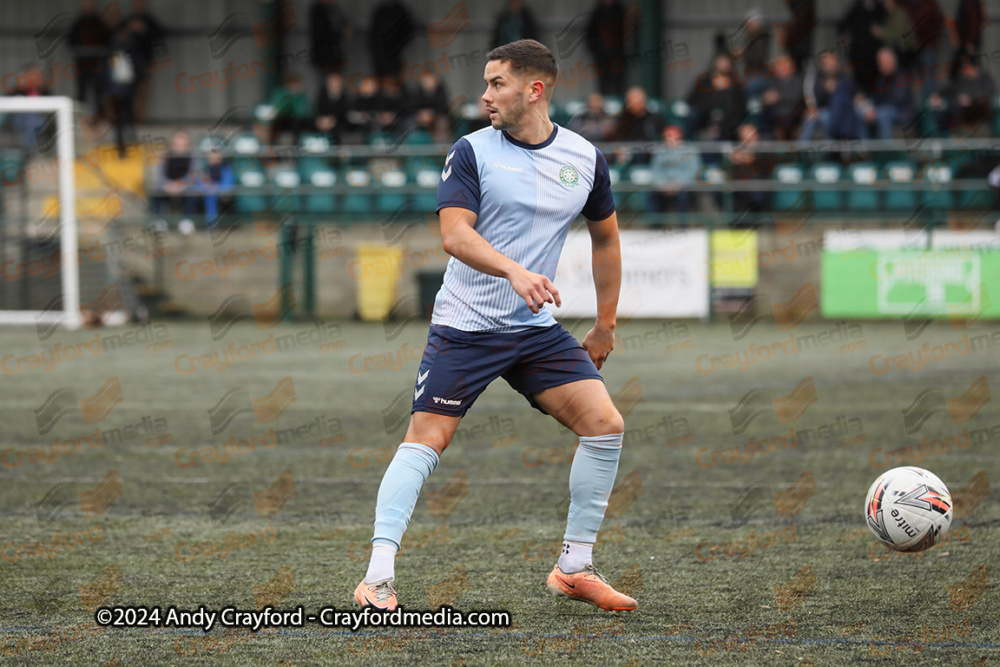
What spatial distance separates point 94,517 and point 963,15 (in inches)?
727

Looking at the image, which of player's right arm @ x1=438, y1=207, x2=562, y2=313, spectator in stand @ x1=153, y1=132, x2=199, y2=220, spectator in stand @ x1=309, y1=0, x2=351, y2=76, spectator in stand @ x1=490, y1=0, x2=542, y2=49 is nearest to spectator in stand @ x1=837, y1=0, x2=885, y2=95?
spectator in stand @ x1=490, y1=0, x2=542, y2=49

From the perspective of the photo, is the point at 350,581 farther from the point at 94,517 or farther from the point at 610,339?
→ the point at 94,517

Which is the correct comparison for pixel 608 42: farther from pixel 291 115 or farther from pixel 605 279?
pixel 605 279

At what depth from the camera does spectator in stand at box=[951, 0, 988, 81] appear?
20.7 metres

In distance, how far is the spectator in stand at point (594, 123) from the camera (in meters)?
19.0

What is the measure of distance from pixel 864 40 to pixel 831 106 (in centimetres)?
228

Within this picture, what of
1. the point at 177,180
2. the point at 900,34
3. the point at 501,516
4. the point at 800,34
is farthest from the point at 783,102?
the point at 501,516

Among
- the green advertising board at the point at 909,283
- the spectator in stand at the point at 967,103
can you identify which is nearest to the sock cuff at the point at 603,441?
the green advertising board at the point at 909,283

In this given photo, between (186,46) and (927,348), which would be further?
(186,46)

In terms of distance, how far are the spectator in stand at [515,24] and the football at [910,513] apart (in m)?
17.5

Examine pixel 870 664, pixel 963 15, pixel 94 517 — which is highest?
pixel 963 15

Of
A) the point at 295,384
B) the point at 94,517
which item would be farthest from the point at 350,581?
the point at 295,384

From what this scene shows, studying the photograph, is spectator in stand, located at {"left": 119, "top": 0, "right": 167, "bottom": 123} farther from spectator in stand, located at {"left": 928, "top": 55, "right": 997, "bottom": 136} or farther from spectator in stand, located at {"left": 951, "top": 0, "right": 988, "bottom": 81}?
spectator in stand, located at {"left": 951, "top": 0, "right": 988, "bottom": 81}

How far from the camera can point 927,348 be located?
14641 mm
